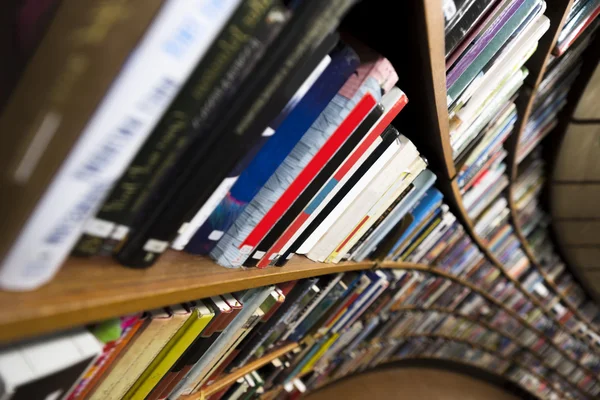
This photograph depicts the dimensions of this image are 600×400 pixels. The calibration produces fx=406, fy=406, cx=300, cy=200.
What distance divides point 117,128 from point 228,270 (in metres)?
0.38

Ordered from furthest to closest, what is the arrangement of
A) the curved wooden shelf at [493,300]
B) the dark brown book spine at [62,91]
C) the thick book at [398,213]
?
the curved wooden shelf at [493,300]
the thick book at [398,213]
the dark brown book spine at [62,91]

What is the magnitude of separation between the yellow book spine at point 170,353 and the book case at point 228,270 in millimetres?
99

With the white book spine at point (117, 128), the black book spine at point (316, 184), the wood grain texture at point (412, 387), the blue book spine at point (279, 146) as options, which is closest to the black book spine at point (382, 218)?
the black book spine at point (316, 184)

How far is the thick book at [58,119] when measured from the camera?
1.18 ft

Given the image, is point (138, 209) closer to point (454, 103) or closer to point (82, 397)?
point (82, 397)

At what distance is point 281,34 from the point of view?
0.46m

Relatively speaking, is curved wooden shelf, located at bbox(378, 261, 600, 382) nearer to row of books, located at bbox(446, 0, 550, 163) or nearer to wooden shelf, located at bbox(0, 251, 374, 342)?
row of books, located at bbox(446, 0, 550, 163)

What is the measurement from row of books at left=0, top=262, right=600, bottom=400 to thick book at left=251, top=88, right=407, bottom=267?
0.15 metres

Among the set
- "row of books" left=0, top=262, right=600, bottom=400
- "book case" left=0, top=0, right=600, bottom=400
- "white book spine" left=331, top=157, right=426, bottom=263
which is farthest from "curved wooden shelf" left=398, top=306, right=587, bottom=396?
"white book spine" left=331, top=157, right=426, bottom=263

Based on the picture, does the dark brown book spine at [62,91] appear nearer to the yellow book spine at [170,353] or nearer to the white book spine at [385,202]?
the yellow book spine at [170,353]

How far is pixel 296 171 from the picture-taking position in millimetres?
674

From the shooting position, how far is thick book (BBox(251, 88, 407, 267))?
741mm

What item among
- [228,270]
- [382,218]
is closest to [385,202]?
[382,218]

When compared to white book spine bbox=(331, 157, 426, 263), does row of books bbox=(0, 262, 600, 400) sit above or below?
below
